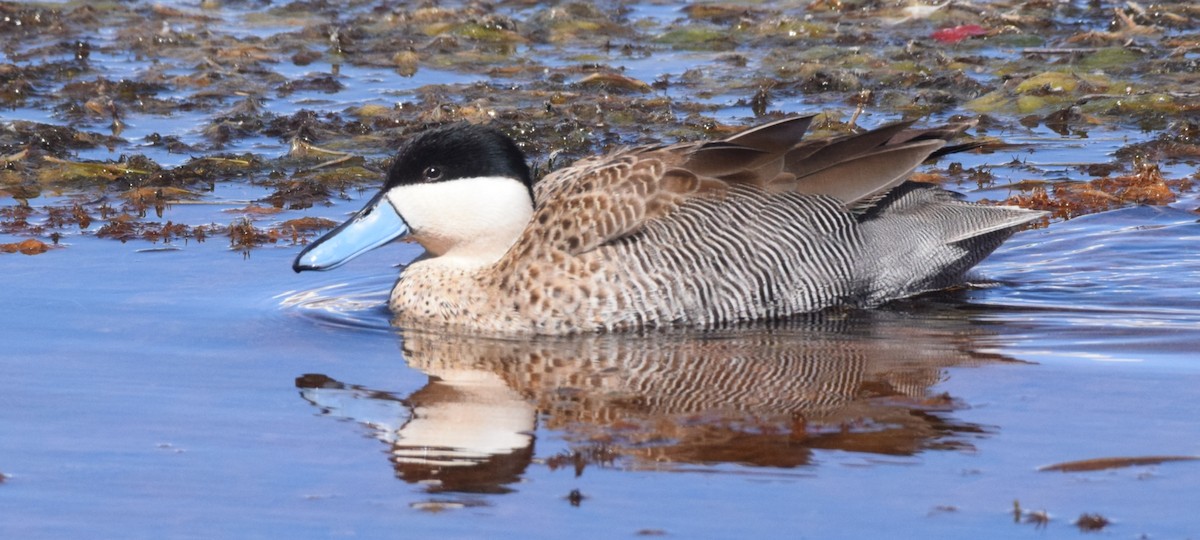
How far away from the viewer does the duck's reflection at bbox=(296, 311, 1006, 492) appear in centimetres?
499

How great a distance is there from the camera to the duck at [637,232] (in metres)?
6.73

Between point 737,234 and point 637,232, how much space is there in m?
0.42

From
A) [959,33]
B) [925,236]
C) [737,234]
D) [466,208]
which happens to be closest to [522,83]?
[959,33]

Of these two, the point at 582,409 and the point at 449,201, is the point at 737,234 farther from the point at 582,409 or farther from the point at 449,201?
the point at 582,409

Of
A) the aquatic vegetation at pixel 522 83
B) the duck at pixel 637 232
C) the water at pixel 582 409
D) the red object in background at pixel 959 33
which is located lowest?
the water at pixel 582 409

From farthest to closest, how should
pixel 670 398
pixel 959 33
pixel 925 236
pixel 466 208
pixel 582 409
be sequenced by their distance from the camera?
pixel 959 33
pixel 925 236
pixel 466 208
pixel 670 398
pixel 582 409

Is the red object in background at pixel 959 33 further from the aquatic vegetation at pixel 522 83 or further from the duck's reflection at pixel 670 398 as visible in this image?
the duck's reflection at pixel 670 398

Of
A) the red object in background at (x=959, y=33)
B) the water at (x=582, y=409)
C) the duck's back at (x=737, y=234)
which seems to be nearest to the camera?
the water at (x=582, y=409)

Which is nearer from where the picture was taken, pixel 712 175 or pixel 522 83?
pixel 712 175

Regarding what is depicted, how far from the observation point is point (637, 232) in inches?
266

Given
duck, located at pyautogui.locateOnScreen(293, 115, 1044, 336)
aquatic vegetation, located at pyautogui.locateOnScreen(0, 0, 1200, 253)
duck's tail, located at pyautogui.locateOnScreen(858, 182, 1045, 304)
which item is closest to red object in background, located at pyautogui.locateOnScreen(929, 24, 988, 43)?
aquatic vegetation, located at pyautogui.locateOnScreen(0, 0, 1200, 253)

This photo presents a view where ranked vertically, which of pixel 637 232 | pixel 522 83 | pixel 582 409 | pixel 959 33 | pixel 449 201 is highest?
pixel 959 33

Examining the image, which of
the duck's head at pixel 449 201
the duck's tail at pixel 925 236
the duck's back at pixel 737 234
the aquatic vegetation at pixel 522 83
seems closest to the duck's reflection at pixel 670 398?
the duck's back at pixel 737 234

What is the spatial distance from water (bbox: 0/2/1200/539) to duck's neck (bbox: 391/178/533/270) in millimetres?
392
